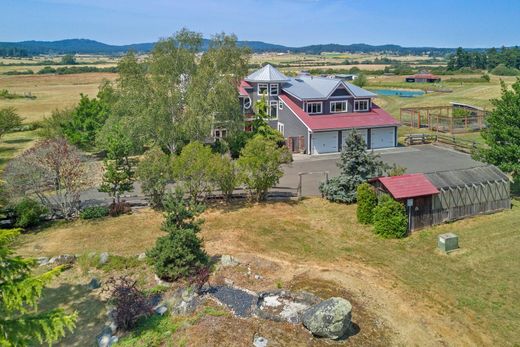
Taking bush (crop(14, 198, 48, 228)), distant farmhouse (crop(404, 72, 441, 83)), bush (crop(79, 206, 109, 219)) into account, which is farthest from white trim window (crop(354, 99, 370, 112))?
distant farmhouse (crop(404, 72, 441, 83))

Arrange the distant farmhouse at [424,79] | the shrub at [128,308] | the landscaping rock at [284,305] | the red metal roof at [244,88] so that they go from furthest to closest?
1. the distant farmhouse at [424,79]
2. the red metal roof at [244,88]
3. the landscaping rock at [284,305]
4. the shrub at [128,308]

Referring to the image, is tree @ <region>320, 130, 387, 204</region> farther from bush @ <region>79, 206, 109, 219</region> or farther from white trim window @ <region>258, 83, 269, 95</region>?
white trim window @ <region>258, 83, 269, 95</region>

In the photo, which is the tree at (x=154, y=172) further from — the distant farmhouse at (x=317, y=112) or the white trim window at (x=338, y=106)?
the white trim window at (x=338, y=106)

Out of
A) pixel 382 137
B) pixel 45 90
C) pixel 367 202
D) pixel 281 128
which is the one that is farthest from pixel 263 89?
pixel 45 90

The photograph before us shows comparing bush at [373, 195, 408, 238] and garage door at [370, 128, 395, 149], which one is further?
garage door at [370, 128, 395, 149]

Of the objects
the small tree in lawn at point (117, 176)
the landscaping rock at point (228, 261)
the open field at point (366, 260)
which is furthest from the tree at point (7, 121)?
the landscaping rock at point (228, 261)

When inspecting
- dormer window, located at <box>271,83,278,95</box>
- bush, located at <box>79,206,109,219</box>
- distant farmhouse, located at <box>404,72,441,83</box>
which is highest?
distant farmhouse, located at <box>404,72,441,83</box>
